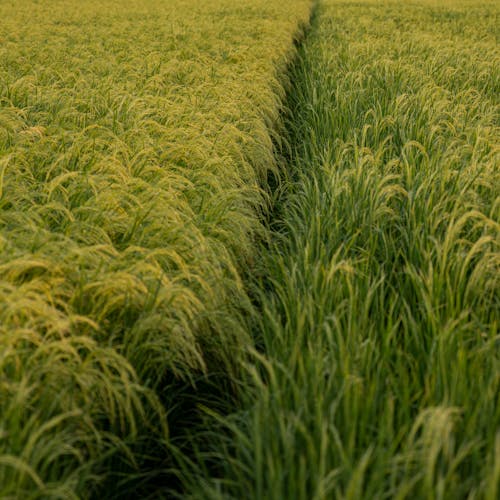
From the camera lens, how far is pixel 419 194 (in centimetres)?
336

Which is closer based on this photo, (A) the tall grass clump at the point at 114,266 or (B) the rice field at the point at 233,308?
(B) the rice field at the point at 233,308

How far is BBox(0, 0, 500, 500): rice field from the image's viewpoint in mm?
1683

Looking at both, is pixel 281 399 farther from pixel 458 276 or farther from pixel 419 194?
pixel 419 194

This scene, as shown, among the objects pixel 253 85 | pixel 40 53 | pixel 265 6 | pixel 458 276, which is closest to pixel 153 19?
pixel 265 6

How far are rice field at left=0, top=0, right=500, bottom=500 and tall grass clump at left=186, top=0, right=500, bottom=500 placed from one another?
1 centimetres

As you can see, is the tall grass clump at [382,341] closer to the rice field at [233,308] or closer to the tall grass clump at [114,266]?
the rice field at [233,308]

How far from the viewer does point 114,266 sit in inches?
92.0

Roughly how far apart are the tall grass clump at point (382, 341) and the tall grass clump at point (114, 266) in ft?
0.83

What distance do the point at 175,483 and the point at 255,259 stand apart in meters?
1.48

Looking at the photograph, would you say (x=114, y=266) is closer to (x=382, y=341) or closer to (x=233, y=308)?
(x=233, y=308)

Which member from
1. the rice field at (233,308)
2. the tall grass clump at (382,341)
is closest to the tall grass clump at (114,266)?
the rice field at (233,308)

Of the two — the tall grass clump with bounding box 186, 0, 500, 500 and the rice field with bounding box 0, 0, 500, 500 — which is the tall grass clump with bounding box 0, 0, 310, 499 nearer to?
the rice field with bounding box 0, 0, 500, 500

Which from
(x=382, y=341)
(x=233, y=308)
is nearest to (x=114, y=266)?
(x=233, y=308)

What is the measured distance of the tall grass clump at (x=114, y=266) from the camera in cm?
182
